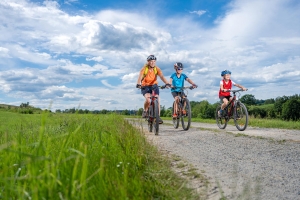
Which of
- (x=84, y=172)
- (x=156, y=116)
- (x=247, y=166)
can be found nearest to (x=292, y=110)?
(x=156, y=116)

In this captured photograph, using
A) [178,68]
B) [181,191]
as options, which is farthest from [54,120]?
[181,191]

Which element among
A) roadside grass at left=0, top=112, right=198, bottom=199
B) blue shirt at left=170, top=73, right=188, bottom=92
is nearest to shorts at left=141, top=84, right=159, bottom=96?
blue shirt at left=170, top=73, right=188, bottom=92

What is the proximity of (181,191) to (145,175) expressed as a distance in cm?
65

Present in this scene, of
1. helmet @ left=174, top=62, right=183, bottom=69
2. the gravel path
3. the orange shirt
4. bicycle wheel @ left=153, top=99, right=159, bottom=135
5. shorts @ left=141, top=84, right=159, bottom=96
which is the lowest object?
the gravel path

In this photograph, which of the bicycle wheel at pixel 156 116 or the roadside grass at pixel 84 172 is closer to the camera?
the roadside grass at pixel 84 172

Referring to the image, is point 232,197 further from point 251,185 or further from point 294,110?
point 294,110

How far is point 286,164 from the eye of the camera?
4.97 m

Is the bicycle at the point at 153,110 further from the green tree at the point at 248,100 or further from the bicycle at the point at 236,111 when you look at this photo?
the green tree at the point at 248,100

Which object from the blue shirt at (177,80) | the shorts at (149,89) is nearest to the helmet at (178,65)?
the blue shirt at (177,80)

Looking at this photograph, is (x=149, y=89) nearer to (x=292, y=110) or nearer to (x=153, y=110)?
(x=153, y=110)

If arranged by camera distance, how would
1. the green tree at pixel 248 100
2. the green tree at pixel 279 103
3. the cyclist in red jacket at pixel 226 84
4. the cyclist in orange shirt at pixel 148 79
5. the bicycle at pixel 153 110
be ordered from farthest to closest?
the green tree at pixel 248 100 → the green tree at pixel 279 103 → the cyclist in red jacket at pixel 226 84 → the cyclist in orange shirt at pixel 148 79 → the bicycle at pixel 153 110

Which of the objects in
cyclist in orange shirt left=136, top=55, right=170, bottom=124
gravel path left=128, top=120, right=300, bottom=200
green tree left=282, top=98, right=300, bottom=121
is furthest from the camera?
green tree left=282, top=98, right=300, bottom=121

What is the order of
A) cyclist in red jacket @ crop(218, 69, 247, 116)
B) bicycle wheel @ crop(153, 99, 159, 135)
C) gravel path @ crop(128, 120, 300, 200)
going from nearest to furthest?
gravel path @ crop(128, 120, 300, 200) → bicycle wheel @ crop(153, 99, 159, 135) → cyclist in red jacket @ crop(218, 69, 247, 116)

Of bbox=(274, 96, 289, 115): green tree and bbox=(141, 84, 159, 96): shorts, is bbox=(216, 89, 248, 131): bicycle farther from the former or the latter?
bbox=(274, 96, 289, 115): green tree
